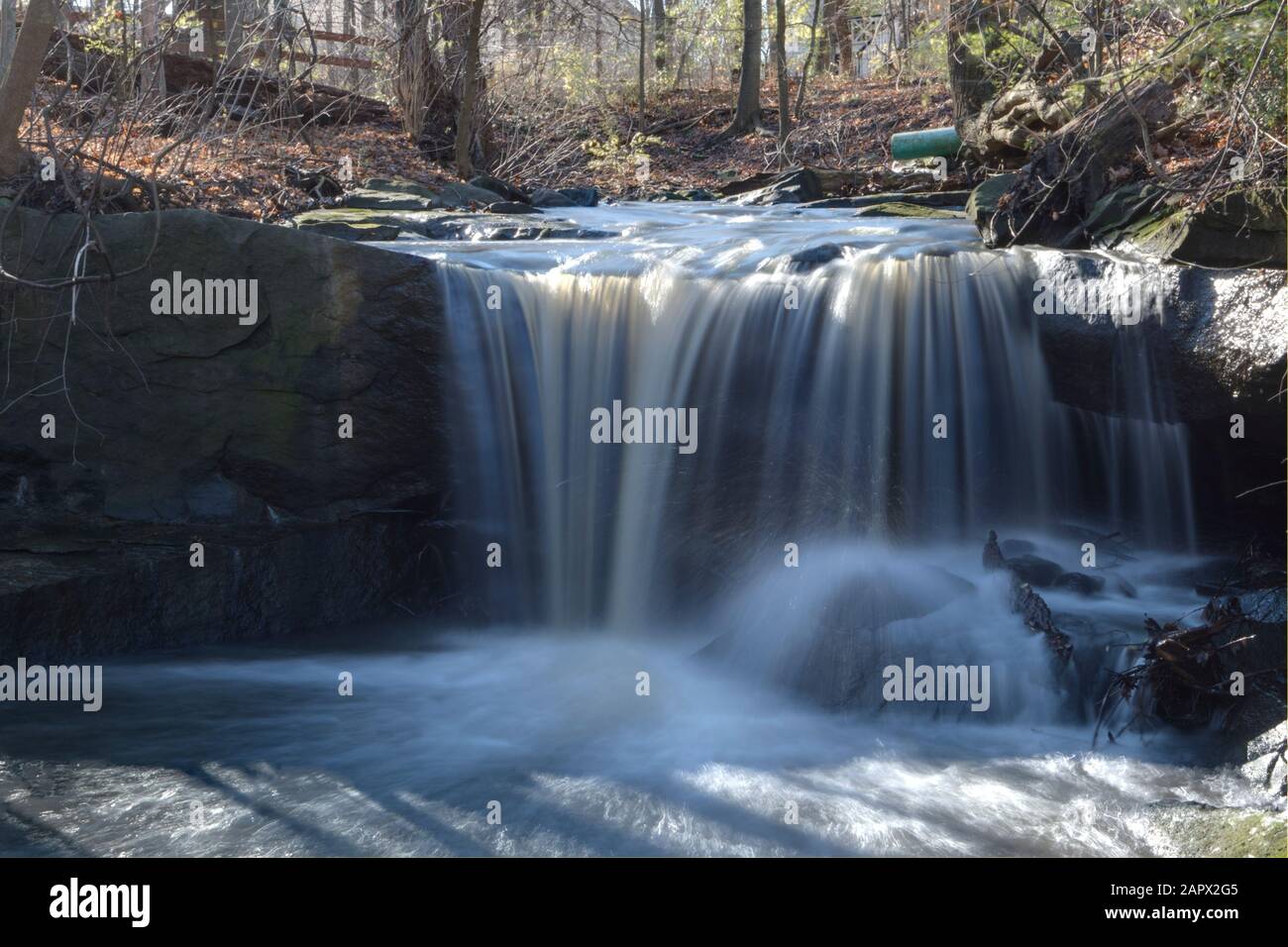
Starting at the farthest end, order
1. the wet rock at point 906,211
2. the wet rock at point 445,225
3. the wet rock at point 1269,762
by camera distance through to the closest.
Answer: the wet rock at point 906,211 < the wet rock at point 445,225 < the wet rock at point 1269,762

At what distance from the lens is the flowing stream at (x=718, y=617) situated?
485 cm

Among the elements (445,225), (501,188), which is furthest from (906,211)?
(501,188)

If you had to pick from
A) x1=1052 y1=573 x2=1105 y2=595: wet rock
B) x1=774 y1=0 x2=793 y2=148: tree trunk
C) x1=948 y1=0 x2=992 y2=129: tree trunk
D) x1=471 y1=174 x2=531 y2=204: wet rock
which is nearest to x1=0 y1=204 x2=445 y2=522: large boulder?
x1=1052 y1=573 x2=1105 y2=595: wet rock

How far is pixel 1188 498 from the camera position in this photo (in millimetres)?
6875

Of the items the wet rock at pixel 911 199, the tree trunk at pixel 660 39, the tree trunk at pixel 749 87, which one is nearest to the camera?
the wet rock at pixel 911 199

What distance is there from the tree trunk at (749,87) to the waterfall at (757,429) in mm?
13458

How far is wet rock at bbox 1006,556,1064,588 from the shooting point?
254 inches

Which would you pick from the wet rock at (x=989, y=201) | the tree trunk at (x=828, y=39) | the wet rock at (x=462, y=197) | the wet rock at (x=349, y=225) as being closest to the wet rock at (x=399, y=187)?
the wet rock at (x=462, y=197)

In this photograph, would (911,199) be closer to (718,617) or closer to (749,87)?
(718,617)

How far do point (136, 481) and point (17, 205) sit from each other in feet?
5.94

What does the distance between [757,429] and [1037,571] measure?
6.09 feet

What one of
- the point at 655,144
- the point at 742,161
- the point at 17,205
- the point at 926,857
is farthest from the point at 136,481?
the point at 655,144

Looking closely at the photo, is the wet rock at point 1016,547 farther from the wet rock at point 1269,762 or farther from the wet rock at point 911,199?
the wet rock at point 911,199
